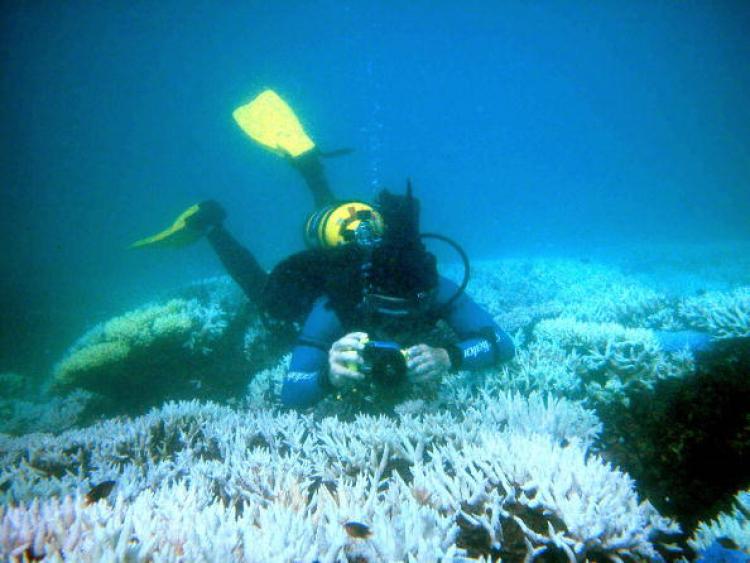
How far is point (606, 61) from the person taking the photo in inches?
3098

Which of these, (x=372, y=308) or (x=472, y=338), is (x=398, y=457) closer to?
(x=372, y=308)

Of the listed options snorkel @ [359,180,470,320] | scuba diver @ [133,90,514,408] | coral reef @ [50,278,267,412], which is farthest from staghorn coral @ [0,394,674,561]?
coral reef @ [50,278,267,412]

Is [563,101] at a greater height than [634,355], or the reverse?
[563,101]

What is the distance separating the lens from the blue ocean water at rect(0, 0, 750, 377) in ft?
153

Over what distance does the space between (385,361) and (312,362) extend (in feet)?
3.90

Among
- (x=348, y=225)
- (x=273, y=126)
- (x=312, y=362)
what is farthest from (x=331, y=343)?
(x=273, y=126)

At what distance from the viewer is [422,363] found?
3211mm

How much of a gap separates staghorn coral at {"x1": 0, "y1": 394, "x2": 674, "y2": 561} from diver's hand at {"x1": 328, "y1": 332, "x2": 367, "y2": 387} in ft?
1.29

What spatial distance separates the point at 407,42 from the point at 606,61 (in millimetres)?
43238

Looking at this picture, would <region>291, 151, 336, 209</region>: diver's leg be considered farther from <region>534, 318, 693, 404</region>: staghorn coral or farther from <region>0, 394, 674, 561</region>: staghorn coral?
<region>0, 394, 674, 561</region>: staghorn coral

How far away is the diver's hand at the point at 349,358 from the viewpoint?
3193mm

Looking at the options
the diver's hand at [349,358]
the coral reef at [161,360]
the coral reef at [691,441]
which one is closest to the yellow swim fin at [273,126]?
the coral reef at [161,360]

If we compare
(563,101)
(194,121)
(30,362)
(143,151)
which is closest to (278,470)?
(30,362)

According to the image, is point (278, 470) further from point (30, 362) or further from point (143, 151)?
point (143, 151)
